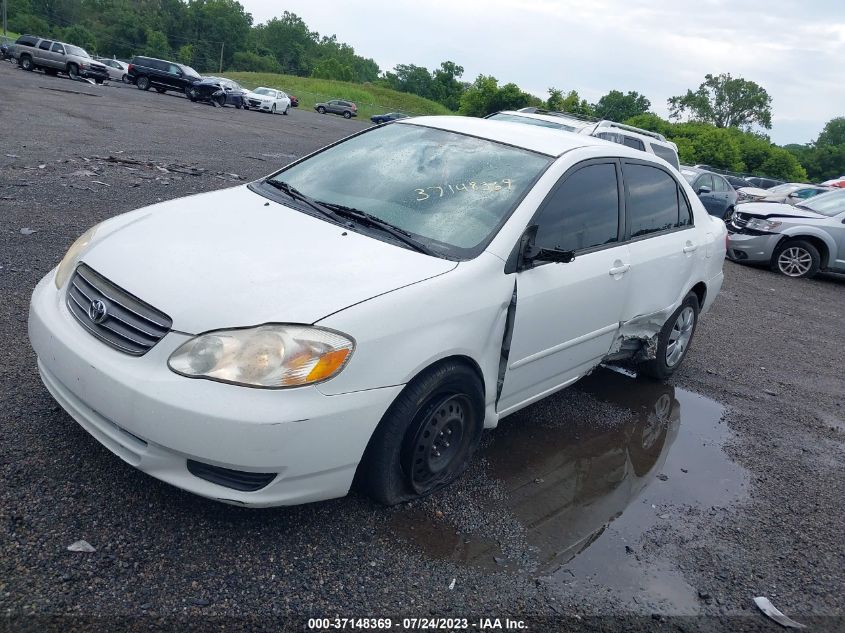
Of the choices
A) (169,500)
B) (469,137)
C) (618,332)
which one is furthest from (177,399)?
(618,332)

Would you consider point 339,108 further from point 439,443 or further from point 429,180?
point 439,443

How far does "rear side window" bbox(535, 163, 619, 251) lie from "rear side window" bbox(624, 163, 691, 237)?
0.21 m

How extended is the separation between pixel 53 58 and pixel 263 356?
1435 inches

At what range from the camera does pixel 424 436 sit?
3.05m

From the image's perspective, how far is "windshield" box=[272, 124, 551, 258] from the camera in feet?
11.3

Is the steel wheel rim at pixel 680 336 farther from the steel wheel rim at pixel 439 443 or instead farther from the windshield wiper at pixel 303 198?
the windshield wiper at pixel 303 198

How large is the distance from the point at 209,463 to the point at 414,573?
94cm

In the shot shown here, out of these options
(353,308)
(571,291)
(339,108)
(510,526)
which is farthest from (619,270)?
(339,108)

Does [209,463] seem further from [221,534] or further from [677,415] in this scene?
[677,415]

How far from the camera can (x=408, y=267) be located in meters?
3.05

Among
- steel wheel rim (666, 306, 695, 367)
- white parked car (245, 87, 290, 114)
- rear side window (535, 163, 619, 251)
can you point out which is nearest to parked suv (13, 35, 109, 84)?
white parked car (245, 87, 290, 114)

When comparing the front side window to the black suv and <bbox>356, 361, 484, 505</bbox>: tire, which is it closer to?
<bbox>356, 361, 484, 505</bbox>: tire

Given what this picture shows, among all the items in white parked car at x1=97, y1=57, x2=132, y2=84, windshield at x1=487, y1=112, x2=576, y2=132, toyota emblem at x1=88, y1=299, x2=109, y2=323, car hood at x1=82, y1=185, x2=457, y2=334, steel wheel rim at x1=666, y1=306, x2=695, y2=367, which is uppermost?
windshield at x1=487, y1=112, x2=576, y2=132

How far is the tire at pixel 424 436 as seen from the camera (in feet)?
9.50
